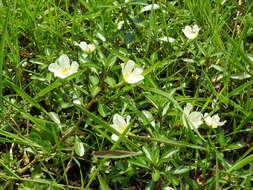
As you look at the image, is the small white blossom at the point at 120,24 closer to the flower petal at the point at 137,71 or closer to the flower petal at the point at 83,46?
the flower petal at the point at 83,46


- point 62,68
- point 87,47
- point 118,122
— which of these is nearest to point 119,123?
point 118,122

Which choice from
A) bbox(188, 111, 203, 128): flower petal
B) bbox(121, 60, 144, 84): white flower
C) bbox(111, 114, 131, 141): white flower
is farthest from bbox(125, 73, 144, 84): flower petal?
bbox(188, 111, 203, 128): flower petal

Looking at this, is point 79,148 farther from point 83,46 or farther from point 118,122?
point 83,46

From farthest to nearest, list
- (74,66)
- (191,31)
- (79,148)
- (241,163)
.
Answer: (191,31) → (74,66) → (79,148) → (241,163)

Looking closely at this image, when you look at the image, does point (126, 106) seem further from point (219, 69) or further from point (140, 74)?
point (219, 69)

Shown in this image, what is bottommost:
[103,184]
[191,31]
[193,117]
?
[103,184]

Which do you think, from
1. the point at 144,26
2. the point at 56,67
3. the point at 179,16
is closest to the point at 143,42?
the point at 144,26
